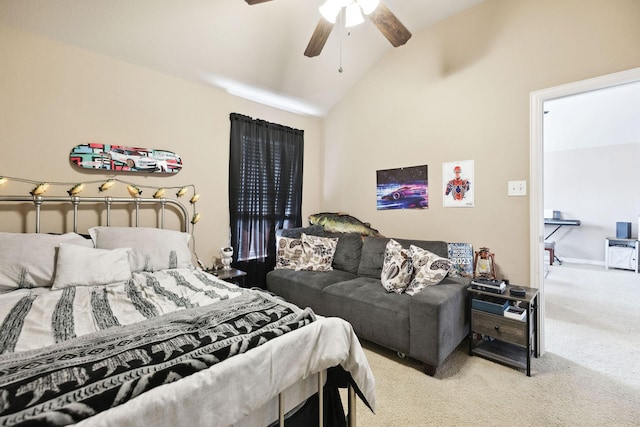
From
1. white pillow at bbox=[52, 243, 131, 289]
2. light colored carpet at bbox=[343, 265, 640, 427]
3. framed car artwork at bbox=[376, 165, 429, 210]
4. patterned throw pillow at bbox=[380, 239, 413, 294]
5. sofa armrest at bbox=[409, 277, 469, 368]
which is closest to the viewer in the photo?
light colored carpet at bbox=[343, 265, 640, 427]

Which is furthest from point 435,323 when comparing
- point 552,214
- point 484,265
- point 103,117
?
point 552,214

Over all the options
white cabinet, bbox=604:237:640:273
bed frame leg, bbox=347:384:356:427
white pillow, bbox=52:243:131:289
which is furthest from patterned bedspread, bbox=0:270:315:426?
white cabinet, bbox=604:237:640:273

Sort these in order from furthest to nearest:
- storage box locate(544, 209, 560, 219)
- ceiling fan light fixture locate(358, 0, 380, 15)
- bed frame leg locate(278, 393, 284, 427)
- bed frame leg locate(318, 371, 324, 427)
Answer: storage box locate(544, 209, 560, 219) < ceiling fan light fixture locate(358, 0, 380, 15) < bed frame leg locate(318, 371, 324, 427) < bed frame leg locate(278, 393, 284, 427)

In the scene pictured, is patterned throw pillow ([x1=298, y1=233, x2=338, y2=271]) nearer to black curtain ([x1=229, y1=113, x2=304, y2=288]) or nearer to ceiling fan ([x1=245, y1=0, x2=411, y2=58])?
black curtain ([x1=229, y1=113, x2=304, y2=288])

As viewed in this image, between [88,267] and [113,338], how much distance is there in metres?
1.17

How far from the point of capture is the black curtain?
3.32 m

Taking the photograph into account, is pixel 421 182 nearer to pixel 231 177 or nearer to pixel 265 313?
pixel 231 177

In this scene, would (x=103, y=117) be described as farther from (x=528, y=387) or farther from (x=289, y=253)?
(x=528, y=387)

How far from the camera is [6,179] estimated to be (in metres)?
2.08

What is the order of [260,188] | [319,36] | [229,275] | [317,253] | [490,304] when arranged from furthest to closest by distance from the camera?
[260,188]
[317,253]
[229,275]
[490,304]
[319,36]

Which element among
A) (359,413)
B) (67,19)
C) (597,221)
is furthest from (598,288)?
(67,19)

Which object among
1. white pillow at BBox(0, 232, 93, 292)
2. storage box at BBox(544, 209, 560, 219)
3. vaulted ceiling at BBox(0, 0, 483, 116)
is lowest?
white pillow at BBox(0, 232, 93, 292)

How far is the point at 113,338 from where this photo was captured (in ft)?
3.52

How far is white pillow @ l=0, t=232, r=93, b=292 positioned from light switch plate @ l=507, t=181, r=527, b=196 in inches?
141
